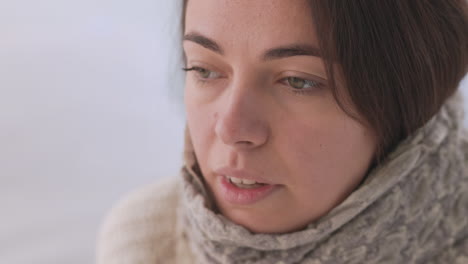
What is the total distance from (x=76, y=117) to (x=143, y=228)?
2.15ft

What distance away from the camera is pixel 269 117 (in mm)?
701

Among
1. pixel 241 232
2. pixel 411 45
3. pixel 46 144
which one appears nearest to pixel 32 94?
pixel 46 144

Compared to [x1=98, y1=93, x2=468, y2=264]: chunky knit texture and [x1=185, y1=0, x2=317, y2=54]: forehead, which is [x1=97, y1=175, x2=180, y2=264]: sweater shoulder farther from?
[x1=185, y1=0, x2=317, y2=54]: forehead

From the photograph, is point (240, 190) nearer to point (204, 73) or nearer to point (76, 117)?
point (204, 73)

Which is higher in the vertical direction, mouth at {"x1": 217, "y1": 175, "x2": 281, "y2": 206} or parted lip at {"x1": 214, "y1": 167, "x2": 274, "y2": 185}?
parted lip at {"x1": 214, "y1": 167, "x2": 274, "y2": 185}

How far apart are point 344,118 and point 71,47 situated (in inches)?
45.3

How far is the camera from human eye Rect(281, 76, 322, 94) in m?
0.70

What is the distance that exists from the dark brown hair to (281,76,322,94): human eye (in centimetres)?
3

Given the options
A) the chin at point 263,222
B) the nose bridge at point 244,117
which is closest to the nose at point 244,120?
the nose bridge at point 244,117

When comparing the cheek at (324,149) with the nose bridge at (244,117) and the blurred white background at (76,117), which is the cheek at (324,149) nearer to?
the nose bridge at (244,117)

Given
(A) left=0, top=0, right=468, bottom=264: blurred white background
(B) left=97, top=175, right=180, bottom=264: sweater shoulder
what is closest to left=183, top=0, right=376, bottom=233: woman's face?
(B) left=97, top=175, right=180, bottom=264: sweater shoulder

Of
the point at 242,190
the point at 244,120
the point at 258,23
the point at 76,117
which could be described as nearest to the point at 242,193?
the point at 242,190

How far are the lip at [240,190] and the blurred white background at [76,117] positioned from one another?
509mm

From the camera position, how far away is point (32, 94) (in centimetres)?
156
